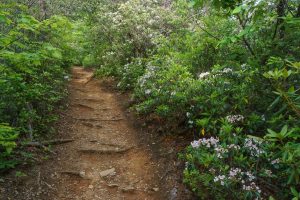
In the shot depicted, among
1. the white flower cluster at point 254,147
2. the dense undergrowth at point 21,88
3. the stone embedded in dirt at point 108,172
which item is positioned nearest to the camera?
the white flower cluster at point 254,147

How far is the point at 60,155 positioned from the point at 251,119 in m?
4.07

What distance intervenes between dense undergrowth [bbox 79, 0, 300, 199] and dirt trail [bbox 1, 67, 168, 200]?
34.7 inches

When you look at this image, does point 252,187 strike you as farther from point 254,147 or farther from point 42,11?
point 42,11

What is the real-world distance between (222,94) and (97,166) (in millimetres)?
3004

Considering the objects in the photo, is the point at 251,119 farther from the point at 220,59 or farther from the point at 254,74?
the point at 220,59

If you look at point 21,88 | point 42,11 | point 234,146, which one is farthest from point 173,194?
point 42,11

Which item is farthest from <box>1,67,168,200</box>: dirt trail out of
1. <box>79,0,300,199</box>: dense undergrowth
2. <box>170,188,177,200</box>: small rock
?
<box>79,0,300,199</box>: dense undergrowth

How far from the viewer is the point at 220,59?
22.5 feet

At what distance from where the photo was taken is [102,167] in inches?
250

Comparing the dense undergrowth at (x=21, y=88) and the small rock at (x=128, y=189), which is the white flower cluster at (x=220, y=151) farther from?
the dense undergrowth at (x=21, y=88)

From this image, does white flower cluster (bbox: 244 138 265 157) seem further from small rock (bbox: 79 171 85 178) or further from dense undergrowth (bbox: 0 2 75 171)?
dense undergrowth (bbox: 0 2 75 171)

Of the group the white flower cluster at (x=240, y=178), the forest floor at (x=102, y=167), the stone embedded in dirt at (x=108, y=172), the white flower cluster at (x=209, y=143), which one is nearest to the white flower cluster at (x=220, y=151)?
the white flower cluster at (x=209, y=143)

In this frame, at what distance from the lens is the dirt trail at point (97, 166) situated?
5.42m

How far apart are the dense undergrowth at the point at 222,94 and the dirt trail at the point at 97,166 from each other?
0.69 metres
